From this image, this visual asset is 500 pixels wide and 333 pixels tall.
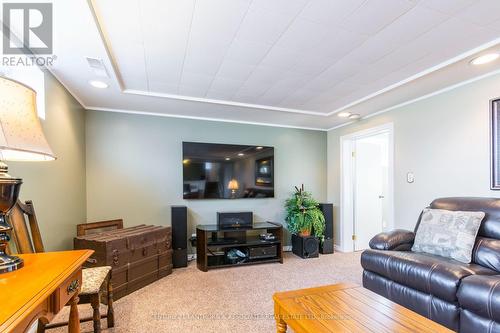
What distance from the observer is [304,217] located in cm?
396

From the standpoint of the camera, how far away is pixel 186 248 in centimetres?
353

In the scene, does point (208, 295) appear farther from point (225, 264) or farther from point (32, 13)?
point (32, 13)

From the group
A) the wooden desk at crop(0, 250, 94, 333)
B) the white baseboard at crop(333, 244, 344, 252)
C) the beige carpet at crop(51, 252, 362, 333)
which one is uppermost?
the wooden desk at crop(0, 250, 94, 333)

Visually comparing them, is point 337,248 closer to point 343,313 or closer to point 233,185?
point 233,185

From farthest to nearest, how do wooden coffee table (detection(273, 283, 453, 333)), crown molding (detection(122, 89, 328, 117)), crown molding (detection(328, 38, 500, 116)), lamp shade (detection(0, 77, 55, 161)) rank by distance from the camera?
crown molding (detection(122, 89, 328, 117)) → crown molding (detection(328, 38, 500, 116)) → wooden coffee table (detection(273, 283, 453, 333)) → lamp shade (detection(0, 77, 55, 161))

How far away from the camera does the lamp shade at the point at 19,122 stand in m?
0.97

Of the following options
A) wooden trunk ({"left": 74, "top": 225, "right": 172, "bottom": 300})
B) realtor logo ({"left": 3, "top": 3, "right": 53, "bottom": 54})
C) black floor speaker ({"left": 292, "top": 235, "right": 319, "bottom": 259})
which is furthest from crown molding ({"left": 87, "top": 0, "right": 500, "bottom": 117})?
black floor speaker ({"left": 292, "top": 235, "right": 319, "bottom": 259})

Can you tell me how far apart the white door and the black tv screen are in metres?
1.55

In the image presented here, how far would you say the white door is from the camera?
445cm

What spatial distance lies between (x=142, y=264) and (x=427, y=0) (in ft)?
11.1

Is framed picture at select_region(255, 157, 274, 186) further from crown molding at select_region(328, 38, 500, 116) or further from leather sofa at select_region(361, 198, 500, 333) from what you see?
leather sofa at select_region(361, 198, 500, 333)

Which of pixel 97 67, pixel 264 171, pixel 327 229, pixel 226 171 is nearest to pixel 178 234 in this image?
pixel 226 171

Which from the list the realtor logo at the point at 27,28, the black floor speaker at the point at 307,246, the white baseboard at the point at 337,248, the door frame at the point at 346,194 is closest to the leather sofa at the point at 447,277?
the black floor speaker at the point at 307,246

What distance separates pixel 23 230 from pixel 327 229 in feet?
12.7
